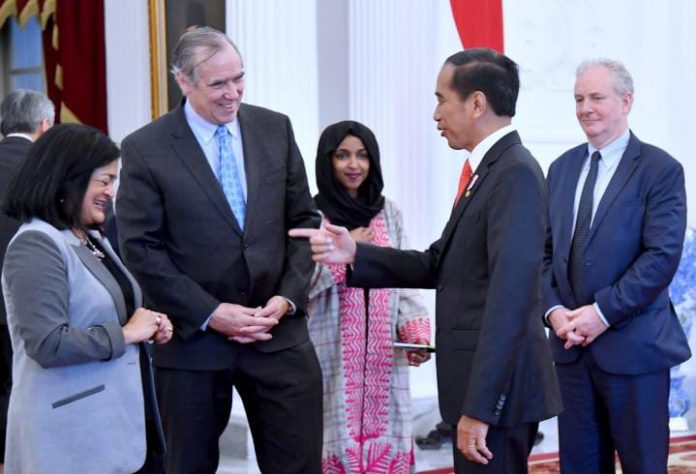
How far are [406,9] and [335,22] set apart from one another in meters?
0.39

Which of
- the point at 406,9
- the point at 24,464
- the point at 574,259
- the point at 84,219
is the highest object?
the point at 406,9

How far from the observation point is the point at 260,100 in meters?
4.87

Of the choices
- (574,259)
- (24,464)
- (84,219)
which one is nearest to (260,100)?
(574,259)

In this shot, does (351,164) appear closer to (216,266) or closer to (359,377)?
(359,377)

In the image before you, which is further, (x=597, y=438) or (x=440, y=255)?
(x=597, y=438)

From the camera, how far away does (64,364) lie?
2652mm

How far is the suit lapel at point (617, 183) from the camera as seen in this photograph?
3539 mm

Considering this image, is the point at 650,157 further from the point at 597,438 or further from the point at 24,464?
the point at 24,464

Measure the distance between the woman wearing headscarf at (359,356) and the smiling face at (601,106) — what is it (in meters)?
0.93

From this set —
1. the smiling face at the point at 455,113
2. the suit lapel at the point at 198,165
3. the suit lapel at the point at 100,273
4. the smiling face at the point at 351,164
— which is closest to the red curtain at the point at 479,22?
the smiling face at the point at 351,164

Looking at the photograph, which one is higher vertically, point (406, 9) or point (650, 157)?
point (406, 9)

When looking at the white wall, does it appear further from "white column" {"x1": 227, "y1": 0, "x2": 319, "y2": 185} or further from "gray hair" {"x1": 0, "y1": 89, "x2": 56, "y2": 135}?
"gray hair" {"x1": 0, "y1": 89, "x2": 56, "y2": 135}

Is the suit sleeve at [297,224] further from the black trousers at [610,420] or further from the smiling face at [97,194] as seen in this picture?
the black trousers at [610,420]

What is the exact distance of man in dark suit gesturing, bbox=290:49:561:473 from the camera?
2545 millimetres
